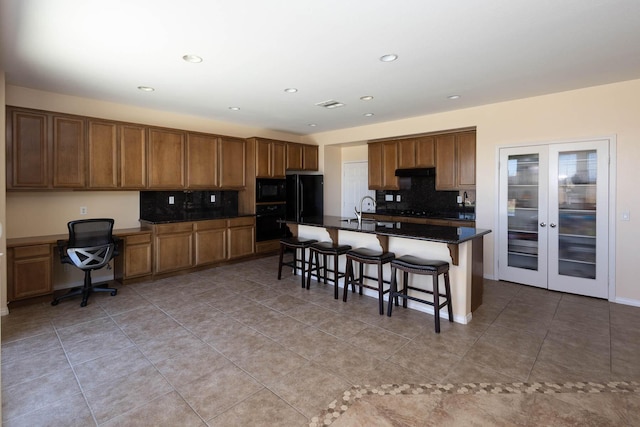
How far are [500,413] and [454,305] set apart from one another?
1.40 meters

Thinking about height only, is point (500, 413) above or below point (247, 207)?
below

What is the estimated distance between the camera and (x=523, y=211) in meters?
4.51

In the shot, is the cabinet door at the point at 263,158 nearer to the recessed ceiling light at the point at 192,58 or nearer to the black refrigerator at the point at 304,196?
the black refrigerator at the point at 304,196

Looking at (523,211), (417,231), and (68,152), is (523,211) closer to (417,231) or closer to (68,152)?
(417,231)

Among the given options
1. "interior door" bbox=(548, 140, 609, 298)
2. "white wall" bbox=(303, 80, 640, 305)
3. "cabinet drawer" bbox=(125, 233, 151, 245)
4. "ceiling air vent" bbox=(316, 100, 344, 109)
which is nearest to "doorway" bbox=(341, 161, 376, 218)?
"white wall" bbox=(303, 80, 640, 305)

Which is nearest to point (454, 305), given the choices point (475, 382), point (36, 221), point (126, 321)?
point (475, 382)

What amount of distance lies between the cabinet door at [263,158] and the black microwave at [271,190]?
0.47ft

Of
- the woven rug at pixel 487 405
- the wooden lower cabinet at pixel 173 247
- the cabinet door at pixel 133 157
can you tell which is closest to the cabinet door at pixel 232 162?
the wooden lower cabinet at pixel 173 247

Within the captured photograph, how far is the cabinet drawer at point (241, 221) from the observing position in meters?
5.66

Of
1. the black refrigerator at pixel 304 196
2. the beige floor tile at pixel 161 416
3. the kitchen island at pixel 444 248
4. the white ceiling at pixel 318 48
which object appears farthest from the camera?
the black refrigerator at pixel 304 196

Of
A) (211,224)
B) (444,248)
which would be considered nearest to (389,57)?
(444,248)

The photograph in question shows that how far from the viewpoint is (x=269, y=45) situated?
110 inches

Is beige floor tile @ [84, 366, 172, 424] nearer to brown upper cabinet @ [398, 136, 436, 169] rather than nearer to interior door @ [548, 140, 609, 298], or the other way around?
interior door @ [548, 140, 609, 298]

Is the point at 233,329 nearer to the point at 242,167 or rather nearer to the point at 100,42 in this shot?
the point at 100,42
